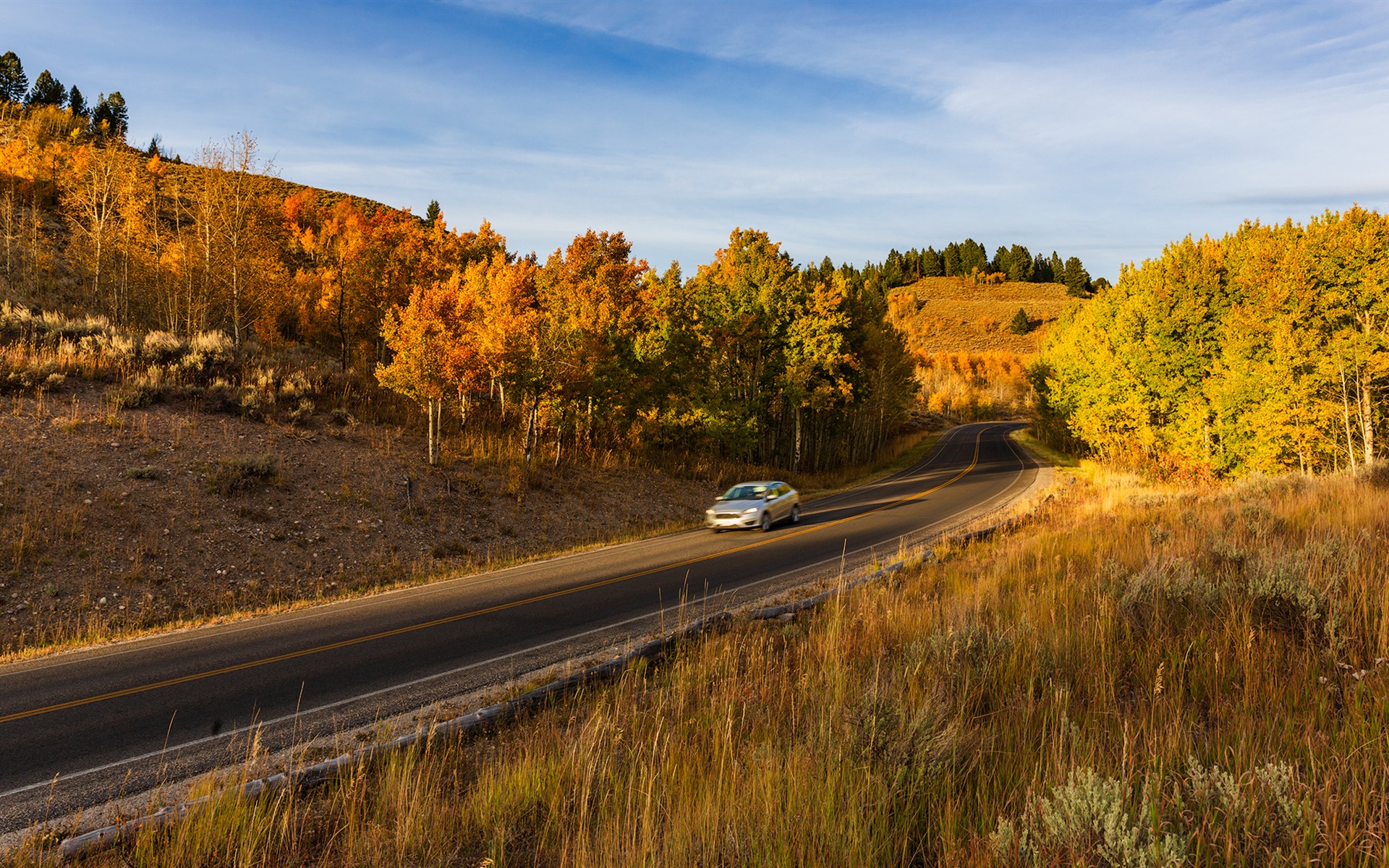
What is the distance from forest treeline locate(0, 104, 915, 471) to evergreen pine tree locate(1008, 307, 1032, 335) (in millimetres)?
114194

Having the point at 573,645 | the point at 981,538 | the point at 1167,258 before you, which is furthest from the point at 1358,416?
the point at 573,645

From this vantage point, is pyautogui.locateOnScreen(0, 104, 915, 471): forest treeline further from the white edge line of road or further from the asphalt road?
the asphalt road

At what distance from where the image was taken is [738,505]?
2056 cm

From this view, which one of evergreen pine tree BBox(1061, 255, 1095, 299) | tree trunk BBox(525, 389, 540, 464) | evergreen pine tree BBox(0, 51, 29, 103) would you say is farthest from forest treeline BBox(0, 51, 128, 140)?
evergreen pine tree BBox(1061, 255, 1095, 299)

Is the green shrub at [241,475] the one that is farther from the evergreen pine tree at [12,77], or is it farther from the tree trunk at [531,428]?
the evergreen pine tree at [12,77]

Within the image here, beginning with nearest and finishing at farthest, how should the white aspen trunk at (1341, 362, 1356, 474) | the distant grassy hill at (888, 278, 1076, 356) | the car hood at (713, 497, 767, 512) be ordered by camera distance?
the car hood at (713, 497, 767, 512)
the white aspen trunk at (1341, 362, 1356, 474)
the distant grassy hill at (888, 278, 1076, 356)

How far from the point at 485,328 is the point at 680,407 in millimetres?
13599

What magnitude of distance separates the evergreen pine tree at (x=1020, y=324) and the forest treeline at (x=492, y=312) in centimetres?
11419

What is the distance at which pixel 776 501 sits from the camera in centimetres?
2111

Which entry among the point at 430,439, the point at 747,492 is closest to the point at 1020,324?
the point at 747,492

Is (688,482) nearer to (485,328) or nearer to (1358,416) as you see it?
(485,328)

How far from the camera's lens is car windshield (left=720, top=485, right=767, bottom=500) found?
21172 millimetres

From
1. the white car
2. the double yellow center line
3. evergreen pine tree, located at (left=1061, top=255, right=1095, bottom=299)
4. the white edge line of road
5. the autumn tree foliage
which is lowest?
the white edge line of road

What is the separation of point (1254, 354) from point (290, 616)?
42.5 meters
